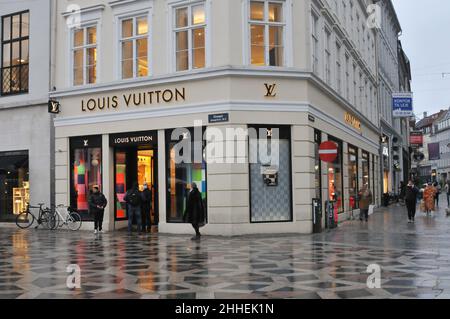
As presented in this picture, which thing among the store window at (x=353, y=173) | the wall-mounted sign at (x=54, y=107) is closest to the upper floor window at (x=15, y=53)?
the wall-mounted sign at (x=54, y=107)

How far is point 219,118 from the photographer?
60.1 ft

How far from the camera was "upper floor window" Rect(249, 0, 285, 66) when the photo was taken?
62.2 feet

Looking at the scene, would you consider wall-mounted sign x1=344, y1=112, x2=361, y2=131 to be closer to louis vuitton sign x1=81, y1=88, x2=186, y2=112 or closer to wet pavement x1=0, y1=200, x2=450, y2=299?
wet pavement x1=0, y1=200, x2=450, y2=299

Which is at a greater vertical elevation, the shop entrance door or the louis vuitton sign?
the louis vuitton sign

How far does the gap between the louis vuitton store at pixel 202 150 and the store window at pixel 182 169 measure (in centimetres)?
4

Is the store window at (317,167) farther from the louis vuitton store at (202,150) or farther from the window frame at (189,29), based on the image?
the window frame at (189,29)

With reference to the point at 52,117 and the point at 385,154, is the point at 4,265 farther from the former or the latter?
the point at 385,154

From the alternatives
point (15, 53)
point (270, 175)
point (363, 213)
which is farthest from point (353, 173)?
point (15, 53)

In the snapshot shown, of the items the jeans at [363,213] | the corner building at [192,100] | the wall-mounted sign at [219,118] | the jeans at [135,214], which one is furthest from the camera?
the jeans at [363,213]

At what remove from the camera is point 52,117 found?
74.0 feet

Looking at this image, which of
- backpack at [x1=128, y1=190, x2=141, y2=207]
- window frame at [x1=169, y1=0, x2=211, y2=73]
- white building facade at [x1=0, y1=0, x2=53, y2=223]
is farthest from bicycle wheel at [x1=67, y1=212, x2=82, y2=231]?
window frame at [x1=169, y1=0, x2=211, y2=73]

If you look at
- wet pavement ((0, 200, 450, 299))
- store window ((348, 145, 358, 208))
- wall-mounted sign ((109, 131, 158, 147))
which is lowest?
wet pavement ((0, 200, 450, 299))

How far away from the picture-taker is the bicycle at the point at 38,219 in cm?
2212

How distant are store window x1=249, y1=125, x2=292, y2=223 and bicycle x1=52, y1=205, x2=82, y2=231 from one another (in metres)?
7.35
